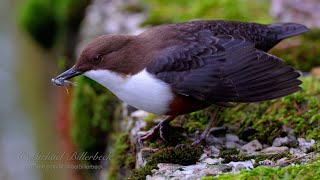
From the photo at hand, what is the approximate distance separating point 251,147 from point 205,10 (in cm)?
301

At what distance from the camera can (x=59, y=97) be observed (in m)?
7.50

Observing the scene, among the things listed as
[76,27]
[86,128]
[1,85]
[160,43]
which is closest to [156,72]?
[160,43]

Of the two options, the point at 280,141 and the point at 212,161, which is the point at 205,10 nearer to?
the point at 280,141

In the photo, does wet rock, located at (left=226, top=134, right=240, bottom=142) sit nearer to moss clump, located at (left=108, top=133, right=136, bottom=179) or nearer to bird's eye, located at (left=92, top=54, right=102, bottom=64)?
moss clump, located at (left=108, top=133, right=136, bottom=179)

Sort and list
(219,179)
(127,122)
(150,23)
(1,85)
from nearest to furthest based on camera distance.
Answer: (219,179)
(127,122)
(150,23)
(1,85)

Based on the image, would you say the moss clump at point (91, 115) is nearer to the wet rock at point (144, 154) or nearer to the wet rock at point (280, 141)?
the wet rock at point (144, 154)

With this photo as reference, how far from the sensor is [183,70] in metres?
3.59

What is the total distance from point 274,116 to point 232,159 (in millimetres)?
971

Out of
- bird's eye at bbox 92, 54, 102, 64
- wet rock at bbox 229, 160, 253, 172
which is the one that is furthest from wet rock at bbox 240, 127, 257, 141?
bird's eye at bbox 92, 54, 102, 64

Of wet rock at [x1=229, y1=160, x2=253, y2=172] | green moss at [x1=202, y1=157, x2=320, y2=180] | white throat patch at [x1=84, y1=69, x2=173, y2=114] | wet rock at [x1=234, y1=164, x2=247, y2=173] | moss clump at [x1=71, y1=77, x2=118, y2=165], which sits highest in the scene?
white throat patch at [x1=84, y1=69, x2=173, y2=114]

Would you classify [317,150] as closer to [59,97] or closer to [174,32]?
[174,32]

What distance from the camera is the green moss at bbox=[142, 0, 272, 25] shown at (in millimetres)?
6277

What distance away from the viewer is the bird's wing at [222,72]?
11.6ft

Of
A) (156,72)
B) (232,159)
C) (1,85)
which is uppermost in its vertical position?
(156,72)
